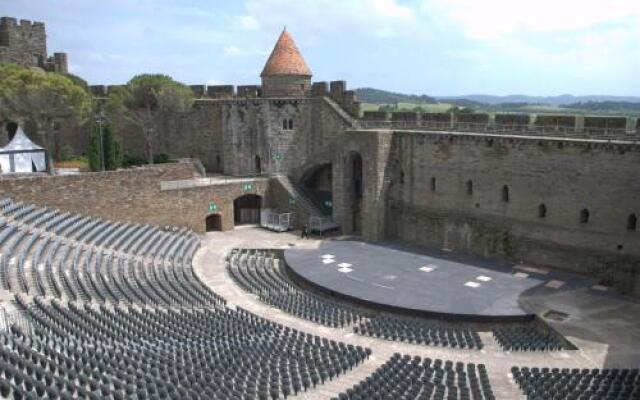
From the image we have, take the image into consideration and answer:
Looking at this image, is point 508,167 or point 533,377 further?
point 508,167

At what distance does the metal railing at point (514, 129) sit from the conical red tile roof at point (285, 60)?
5.51 m

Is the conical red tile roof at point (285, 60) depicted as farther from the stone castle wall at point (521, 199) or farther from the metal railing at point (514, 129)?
the stone castle wall at point (521, 199)

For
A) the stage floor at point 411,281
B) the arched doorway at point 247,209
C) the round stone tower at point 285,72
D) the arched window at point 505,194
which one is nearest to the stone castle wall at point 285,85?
the round stone tower at point 285,72

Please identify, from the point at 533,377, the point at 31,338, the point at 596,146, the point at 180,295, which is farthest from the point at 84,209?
the point at 596,146

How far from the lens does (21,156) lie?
1174 inches

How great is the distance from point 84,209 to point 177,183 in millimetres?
5604

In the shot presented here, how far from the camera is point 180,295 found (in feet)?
64.5

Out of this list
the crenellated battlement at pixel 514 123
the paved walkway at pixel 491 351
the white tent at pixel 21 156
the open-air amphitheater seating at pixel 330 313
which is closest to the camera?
the paved walkway at pixel 491 351

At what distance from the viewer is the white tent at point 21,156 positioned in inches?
1164

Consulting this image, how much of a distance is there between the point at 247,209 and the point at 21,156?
13.1 meters

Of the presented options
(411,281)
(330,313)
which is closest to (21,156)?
(330,313)

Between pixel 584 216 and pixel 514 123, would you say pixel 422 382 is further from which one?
pixel 514 123

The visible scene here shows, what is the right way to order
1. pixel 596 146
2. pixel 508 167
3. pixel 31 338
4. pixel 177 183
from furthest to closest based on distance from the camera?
1. pixel 177 183
2. pixel 508 167
3. pixel 596 146
4. pixel 31 338

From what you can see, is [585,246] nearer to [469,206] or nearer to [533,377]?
[469,206]
